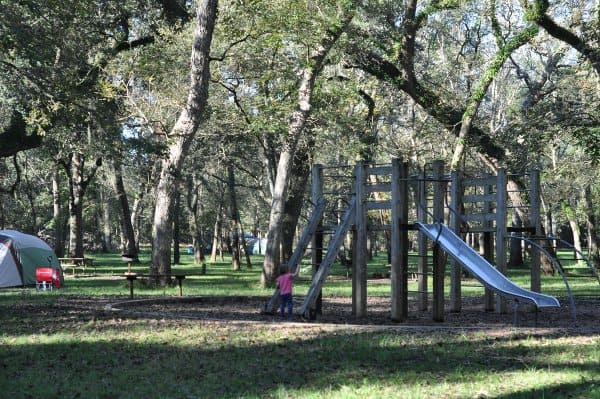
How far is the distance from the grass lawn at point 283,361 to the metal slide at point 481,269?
2.21 ft

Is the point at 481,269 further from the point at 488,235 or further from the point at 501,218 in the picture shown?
the point at 488,235

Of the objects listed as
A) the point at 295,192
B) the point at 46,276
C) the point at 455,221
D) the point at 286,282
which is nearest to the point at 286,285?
the point at 286,282

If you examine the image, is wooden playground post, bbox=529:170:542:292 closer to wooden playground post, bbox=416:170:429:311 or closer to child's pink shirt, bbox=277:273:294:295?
wooden playground post, bbox=416:170:429:311

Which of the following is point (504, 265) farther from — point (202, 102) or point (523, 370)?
point (202, 102)

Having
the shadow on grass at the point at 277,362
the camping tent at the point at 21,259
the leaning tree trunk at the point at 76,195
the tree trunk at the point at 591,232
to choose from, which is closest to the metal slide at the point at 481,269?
the shadow on grass at the point at 277,362

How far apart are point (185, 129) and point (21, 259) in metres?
7.90

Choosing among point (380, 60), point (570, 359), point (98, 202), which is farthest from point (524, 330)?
point (98, 202)

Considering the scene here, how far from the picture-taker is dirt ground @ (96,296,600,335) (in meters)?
13.3

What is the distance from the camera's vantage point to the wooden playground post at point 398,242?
13383 millimetres

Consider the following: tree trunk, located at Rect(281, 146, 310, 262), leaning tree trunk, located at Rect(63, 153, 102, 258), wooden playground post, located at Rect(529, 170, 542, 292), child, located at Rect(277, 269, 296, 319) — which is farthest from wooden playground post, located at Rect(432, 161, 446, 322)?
leaning tree trunk, located at Rect(63, 153, 102, 258)

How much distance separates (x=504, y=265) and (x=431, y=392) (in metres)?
8.58

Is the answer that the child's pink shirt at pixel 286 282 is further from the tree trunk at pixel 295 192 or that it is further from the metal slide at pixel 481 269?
the tree trunk at pixel 295 192

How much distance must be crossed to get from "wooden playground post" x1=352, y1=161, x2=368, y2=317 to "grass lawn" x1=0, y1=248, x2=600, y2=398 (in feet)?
7.95

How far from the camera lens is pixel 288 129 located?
2419 cm
